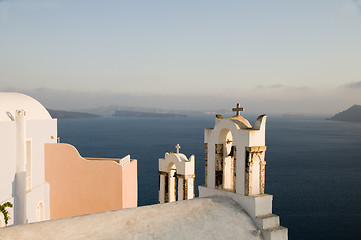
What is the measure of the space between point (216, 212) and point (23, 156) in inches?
399

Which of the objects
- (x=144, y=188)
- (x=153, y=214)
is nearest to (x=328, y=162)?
(x=144, y=188)

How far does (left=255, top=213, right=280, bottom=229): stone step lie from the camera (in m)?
9.62

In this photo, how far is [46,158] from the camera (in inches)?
729

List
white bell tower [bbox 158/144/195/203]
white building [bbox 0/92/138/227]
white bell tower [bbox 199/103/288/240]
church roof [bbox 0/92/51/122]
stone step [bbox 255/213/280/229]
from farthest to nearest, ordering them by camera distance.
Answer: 1. church roof [bbox 0/92/51/122]
2. white building [bbox 0/92/138/227]
3. white bell tower [bbox 158/144/195/203]
4. white bell tower [bbox 199/103/288/240]
5. stone step [bbox 255/213/280/229]

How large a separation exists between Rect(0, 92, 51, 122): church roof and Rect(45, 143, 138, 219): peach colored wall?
2064 mm

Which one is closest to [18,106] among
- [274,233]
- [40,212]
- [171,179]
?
[40,212]

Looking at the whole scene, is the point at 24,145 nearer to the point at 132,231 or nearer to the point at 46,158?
the point at 46,158

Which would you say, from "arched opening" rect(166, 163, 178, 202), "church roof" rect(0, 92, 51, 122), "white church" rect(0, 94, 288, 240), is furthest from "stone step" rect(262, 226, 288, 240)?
"church roof" rect(0, 92, 51, 122)

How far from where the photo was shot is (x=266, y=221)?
31.8 ft

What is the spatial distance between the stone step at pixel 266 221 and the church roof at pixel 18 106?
12053 mm

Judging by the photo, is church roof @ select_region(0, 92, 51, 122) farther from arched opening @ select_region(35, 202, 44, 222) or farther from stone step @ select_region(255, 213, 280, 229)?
stone step @ select_region(255, 213, 280, 229)

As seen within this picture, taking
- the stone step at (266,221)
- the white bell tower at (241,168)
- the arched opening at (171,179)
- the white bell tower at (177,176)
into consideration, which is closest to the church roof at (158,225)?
the stone step at (266,221)

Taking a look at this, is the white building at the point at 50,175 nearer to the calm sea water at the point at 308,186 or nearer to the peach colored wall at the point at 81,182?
the peach colored wall at the point at 81,182

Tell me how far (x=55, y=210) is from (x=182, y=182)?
791 centimetres
